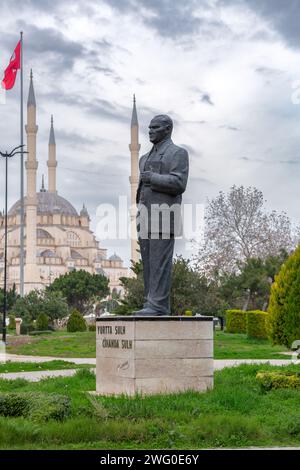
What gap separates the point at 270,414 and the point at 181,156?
3430 millimetres

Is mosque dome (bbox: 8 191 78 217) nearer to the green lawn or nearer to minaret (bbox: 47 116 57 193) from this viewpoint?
minaret (bbox: 47 116 57 193)

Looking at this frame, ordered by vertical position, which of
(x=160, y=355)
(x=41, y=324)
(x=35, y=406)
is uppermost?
(x=160, y=355)

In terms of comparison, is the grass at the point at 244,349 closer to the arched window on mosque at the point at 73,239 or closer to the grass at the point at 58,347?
the grass at the point at 58,347

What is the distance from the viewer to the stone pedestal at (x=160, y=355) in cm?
930

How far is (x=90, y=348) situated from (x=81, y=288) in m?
46.4

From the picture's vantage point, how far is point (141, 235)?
1020 cm

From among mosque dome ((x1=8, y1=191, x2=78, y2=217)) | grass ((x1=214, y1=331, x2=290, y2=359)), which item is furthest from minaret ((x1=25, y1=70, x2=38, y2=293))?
grass ((x1=214, y1=331, x2=290, y2=359))

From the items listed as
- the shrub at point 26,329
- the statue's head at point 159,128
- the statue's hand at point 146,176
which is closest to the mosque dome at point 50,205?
the shrub at point 26,329

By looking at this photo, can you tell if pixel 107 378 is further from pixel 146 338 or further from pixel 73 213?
pixel 73 213

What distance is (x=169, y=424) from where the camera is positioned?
7.68m

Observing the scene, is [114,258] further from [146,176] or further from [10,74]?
[146,176]

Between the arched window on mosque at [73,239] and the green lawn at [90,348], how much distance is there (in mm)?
79364

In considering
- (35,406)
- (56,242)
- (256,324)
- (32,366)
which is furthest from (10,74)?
(56,242)
